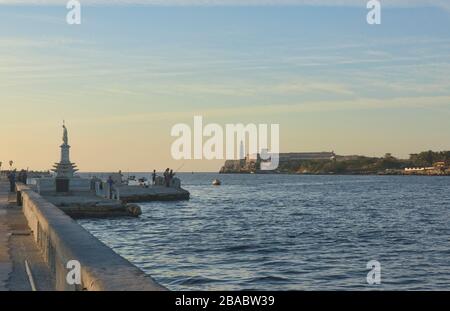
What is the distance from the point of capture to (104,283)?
259 inches

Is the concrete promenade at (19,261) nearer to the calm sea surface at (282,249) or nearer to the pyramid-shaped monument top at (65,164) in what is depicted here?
the calm sea surface at (282,249)

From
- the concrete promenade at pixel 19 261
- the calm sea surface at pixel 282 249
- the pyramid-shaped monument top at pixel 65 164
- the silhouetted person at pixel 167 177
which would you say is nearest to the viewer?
the concrete promenade at pixel 19 261

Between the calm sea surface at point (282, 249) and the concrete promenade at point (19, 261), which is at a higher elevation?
the concrete promenade at point (19, 261)

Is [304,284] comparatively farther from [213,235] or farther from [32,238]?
[213,235]

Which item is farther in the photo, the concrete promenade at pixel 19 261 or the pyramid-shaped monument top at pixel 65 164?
the pyramid-shaped monument top at pixel 65 164

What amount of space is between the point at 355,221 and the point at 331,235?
1048cm

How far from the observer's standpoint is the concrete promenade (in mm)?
10320

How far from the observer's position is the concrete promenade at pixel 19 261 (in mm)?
10320

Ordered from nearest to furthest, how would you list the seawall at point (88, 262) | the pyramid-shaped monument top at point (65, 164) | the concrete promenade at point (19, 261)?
the seawall at point (88, 262)
the concrete promenade at point (19, 261)
the pyramid-shaped monument top at point (65, 164)

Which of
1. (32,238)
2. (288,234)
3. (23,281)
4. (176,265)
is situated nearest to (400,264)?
(176,265)

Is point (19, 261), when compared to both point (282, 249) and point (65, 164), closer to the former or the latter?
point (282, 249)

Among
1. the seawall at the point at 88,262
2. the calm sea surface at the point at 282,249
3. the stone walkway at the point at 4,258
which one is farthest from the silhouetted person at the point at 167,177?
the seawall at the point at 88,262

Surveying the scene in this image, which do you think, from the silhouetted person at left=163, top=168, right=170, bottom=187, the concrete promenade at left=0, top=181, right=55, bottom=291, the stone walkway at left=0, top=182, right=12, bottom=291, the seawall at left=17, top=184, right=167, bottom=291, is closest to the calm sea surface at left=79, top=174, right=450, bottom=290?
the concrete promenade at left=0, top=181, right=55, bottom=291

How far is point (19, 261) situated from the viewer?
12508 millimetres
